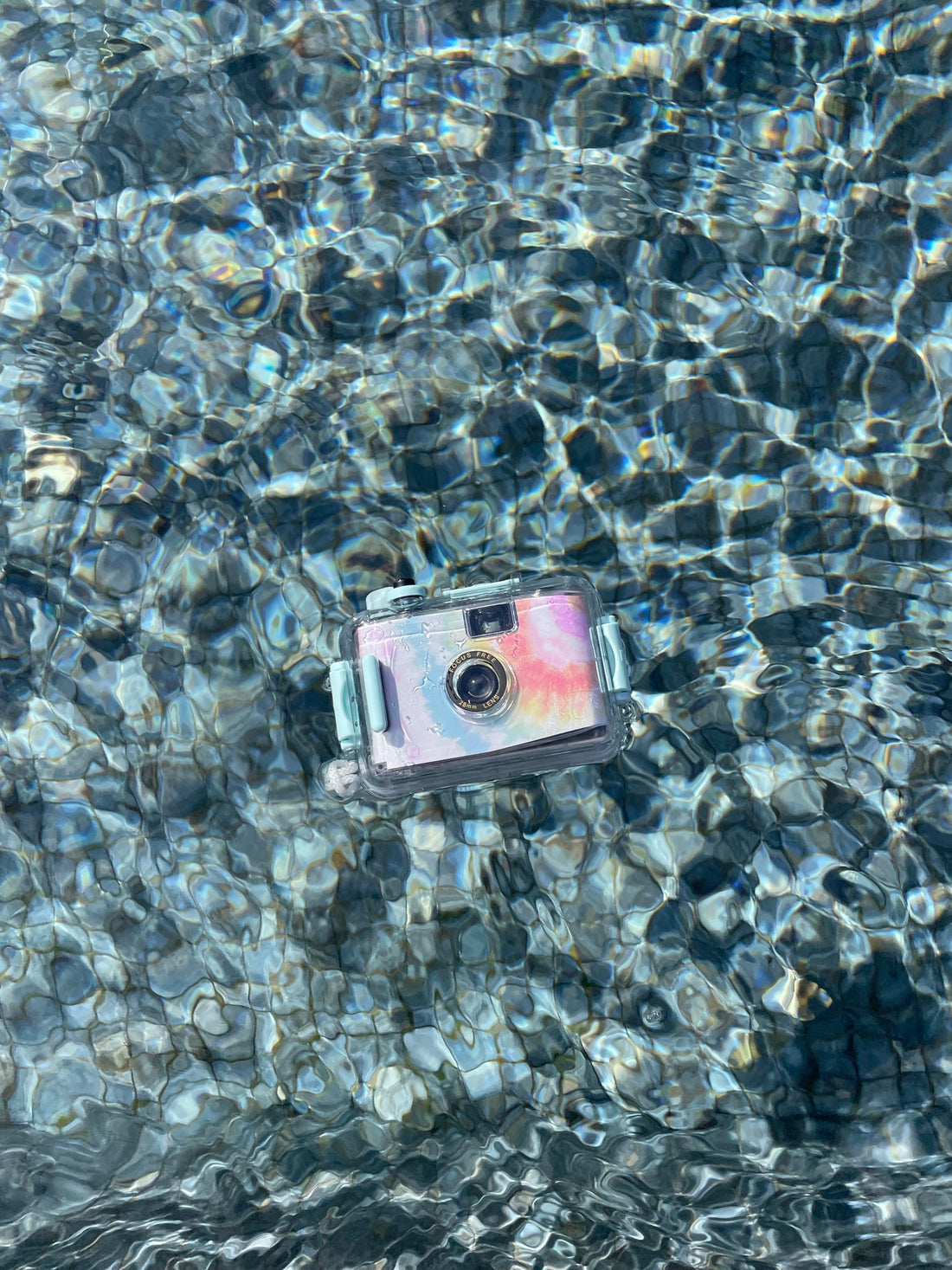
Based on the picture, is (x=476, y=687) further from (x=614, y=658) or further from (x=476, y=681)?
(x=614, y=658)

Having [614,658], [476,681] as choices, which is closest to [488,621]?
[476,681]

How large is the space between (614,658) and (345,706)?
64 centimetres

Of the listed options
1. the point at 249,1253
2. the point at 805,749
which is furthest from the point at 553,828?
the point at 249,1253

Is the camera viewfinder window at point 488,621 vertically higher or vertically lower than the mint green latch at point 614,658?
higher

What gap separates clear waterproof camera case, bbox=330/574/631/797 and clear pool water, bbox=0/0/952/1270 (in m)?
0.36

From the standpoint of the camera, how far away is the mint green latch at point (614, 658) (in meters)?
2.29

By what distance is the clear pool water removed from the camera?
248 cm

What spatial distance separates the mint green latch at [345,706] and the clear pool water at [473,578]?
0.34 meters

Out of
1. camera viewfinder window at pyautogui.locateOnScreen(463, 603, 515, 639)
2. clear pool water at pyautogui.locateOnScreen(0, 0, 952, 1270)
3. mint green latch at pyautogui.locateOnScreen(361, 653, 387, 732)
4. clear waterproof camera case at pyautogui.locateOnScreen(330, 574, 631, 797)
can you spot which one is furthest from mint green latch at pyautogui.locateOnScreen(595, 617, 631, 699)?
mint green latch at pyautogui.locateOnScreen(361, 653, 387, 732)

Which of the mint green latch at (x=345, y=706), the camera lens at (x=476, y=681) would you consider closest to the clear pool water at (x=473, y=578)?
the mint green latch at (x=345, y=706)

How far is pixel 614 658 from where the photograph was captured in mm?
2303

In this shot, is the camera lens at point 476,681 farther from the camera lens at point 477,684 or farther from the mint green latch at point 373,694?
the mint green latch at point 373,694

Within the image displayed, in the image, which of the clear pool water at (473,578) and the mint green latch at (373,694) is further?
the clear pool water at (473,578)

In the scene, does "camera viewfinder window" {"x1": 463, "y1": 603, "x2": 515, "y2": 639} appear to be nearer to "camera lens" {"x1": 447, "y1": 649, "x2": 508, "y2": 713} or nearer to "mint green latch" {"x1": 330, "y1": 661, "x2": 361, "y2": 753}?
"camera lens" {"x1": 447, "y1": 649, "x2": 508, "y2": 713}
